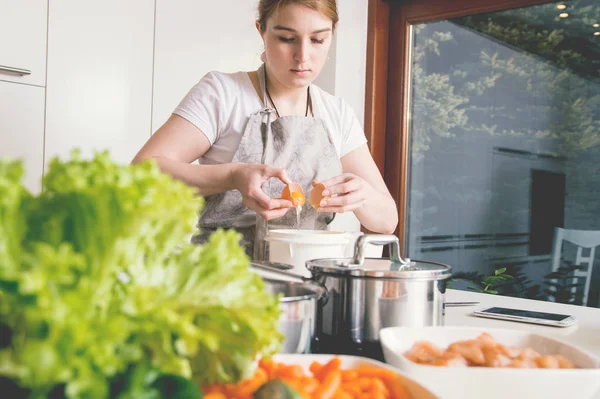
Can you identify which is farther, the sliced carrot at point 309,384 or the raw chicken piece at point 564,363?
the raw chicken piece at point 564,363

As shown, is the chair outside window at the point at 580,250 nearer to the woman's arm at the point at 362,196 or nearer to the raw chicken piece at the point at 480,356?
the woman's arm at the point at 362,196

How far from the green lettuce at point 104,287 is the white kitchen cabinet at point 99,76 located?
1.91 metres

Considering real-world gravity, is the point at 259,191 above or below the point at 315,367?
above

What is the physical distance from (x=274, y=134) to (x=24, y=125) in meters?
1.02

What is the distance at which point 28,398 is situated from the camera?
15.3 inches

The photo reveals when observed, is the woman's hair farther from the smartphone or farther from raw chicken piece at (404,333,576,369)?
raw chicken piece at (404,333,576,369)

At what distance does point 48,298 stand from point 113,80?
229cm

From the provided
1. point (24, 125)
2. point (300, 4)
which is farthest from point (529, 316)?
point (24, 125)

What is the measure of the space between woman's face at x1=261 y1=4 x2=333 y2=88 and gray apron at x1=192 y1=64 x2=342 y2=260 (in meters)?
0.12

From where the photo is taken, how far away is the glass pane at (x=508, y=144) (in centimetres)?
287

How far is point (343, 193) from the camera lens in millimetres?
1510

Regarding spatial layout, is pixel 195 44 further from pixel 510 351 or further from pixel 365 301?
pixel 510 351

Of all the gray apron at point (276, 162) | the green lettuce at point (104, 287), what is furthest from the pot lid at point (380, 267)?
the gray apron at point (276, 162)

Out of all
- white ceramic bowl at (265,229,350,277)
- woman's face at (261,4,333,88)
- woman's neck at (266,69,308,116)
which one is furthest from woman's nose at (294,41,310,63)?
white ceramic bowl at (265,229,350,277)
